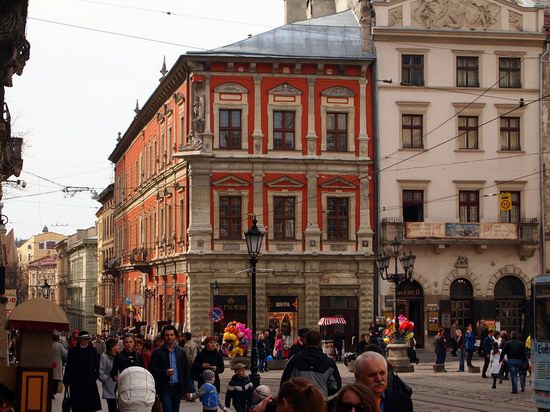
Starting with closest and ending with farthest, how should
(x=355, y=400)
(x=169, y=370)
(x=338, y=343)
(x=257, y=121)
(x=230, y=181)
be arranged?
(x=355, y=400) < (x=169, y=370) < (x=338, y=343) < (x=230, y=181) < (x=257, y=121)

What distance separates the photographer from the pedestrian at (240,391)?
17.9 meters

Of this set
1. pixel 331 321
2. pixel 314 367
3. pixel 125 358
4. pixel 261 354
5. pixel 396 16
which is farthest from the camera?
pixel 396 16

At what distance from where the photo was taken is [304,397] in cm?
598

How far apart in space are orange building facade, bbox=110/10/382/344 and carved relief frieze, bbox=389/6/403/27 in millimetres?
1773

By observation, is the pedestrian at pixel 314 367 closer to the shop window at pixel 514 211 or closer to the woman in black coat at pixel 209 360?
the woman in black coat at pixel 209 360

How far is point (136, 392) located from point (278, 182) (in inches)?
1558

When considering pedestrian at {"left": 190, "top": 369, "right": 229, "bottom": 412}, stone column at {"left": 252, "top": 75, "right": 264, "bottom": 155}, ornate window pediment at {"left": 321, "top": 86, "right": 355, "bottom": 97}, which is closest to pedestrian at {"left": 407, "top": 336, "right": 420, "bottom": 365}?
stone column at {"left": 252, "top": 75, "right": 264, "bottom": 155}

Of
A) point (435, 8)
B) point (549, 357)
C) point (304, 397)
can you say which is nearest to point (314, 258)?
point (435, 8)

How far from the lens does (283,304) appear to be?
5034 cm

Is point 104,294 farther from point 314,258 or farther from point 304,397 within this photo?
point 304,397

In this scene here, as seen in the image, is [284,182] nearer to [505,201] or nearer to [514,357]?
[505,201]

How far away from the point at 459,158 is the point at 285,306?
10.6 meters

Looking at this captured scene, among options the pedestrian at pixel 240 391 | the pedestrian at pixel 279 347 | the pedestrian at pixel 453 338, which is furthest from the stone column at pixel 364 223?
the pedestrian at pixel 240 391

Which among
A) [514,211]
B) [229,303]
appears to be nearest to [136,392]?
[229,303]
